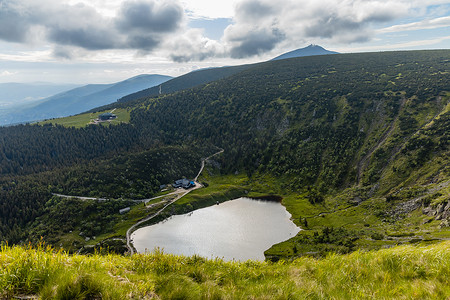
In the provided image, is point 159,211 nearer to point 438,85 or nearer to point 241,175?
point 241,175

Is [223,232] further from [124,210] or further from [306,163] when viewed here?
[306,163]

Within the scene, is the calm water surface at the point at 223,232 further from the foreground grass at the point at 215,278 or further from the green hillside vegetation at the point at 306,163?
the foreground grass at the point at 215,278

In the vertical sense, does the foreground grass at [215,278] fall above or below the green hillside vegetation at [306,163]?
above

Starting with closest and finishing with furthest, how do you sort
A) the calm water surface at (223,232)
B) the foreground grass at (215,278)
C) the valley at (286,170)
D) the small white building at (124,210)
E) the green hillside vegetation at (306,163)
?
the foreground grass at (215,278), the calm water surface at (223,232), the valley at (286,170), the green hillside vegetation at (306,163), the small white building at (124,210)

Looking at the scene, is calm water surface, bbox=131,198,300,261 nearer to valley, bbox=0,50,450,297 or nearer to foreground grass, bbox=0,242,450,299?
valley, bbox=0,50,450,297

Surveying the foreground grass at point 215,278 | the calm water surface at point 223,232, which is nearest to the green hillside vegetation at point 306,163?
the calm water surface at point 223,232

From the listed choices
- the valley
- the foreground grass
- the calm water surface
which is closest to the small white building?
the valley

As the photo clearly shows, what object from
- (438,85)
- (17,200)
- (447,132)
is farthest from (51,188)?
(438,85)
